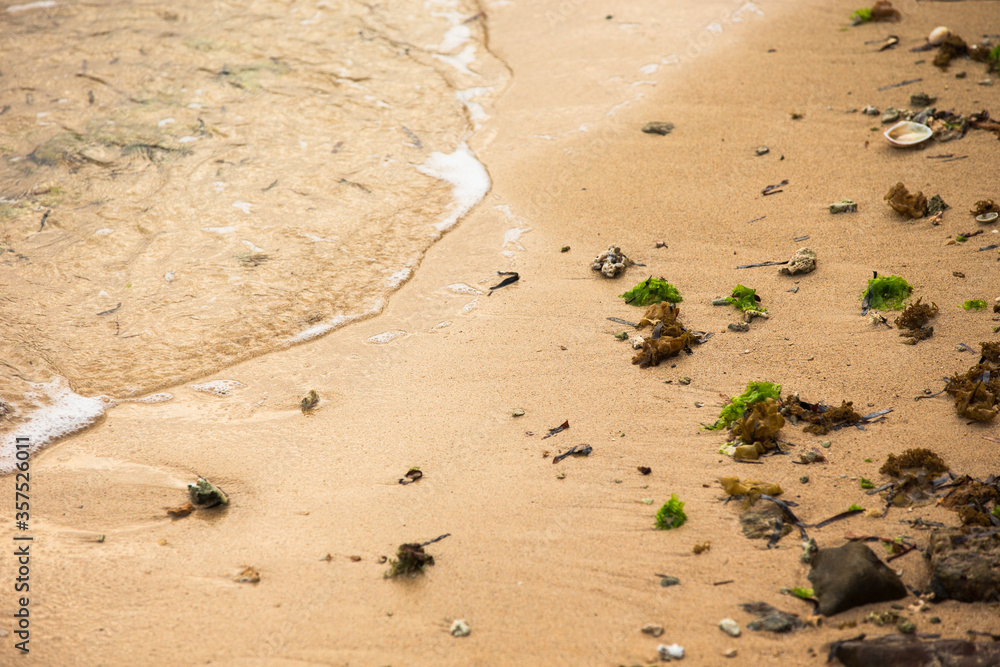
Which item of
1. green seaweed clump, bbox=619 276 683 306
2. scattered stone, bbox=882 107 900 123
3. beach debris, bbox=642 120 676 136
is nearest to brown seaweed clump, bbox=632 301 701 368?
green seaweed clump, bbox=619 276 683 306

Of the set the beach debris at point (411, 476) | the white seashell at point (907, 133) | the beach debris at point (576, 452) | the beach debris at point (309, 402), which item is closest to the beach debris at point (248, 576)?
the beach debris at point (411, 476)

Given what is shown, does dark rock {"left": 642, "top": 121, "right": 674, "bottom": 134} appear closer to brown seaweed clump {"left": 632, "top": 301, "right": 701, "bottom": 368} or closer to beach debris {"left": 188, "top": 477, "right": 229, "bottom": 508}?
brown seaweed clump {"left": 632, "top": 301, "right": 701, "bottom": 368}

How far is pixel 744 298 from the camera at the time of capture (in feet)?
13.1

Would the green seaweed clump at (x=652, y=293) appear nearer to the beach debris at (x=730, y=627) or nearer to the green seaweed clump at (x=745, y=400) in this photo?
the green seaweed clump at (x=745, y=400)

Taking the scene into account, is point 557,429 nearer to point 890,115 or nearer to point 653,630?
point 653,630

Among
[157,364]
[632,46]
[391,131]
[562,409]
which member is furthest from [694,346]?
[632,46]

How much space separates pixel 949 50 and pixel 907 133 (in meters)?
1.49

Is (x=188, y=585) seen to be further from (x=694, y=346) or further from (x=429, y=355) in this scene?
(x=694, y=346)

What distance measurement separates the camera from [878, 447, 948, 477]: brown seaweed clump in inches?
108

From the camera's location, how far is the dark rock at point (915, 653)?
200cm

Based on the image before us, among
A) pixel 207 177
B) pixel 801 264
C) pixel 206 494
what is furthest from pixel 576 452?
pixel 207 177

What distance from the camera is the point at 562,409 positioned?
3436 millimetres

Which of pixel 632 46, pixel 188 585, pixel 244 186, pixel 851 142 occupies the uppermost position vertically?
pixel 632 46

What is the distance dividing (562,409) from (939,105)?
4.41 m
